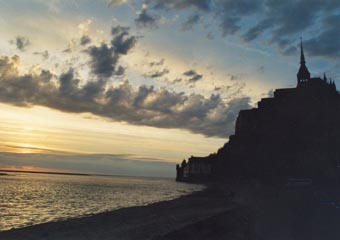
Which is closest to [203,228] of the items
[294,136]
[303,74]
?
[294,136]

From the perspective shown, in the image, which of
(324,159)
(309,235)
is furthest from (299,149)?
(309,235)

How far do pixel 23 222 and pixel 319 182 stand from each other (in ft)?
317

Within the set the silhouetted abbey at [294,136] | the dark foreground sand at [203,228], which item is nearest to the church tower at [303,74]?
the silhouetted abbey at [294,136]

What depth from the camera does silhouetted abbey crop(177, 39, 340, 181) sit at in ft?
393

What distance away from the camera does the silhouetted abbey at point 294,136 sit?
11994cm

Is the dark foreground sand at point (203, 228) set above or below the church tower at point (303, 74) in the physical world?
below

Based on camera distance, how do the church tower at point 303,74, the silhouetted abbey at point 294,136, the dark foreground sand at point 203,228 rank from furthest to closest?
Answer: the church tower at point 303,74, the silhouetted abbey at point 294,136, the dark foreground sand at point 203,228

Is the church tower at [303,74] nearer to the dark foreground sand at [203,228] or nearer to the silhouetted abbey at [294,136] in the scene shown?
the silhouetted abbey at [294,136]

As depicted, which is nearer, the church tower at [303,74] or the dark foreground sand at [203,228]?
the dark foreground sand at [203,228]

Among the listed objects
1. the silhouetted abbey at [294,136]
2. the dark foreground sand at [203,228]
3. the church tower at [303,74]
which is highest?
the church tower at [303,74]

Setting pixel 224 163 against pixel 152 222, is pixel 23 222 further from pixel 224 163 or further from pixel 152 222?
pixel 224 163

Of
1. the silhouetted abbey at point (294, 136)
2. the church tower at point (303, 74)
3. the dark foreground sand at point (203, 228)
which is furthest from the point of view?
→ the church tower at point (303, 74)

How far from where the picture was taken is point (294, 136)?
12888 cm

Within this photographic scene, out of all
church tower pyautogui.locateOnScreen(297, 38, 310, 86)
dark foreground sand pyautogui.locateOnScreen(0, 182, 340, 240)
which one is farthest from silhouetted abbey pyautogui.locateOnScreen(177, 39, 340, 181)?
dark foreground sand pyautogui.locateOnScreen(0, 182, 340, 240)
